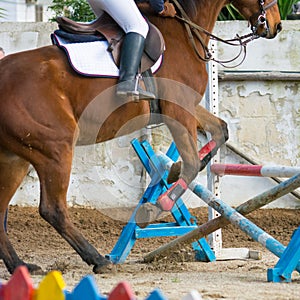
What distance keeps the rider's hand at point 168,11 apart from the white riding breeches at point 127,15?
224 millimetres

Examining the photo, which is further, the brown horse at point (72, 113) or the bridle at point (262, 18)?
the bridle at point (262, 18)

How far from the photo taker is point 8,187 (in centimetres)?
598

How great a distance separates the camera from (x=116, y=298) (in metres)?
2.75

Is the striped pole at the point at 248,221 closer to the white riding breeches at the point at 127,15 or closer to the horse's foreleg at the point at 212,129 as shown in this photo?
the horse's foreleg at the point at 212,129

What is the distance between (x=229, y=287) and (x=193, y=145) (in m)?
1.26

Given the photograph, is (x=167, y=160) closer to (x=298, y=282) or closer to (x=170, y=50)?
(x=170, y=50)

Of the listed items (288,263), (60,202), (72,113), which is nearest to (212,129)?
(72,113)

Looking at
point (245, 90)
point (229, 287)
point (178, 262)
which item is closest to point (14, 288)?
point (229, 287)

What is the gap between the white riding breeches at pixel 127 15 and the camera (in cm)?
567

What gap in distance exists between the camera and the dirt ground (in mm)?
4793

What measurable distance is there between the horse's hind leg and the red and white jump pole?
1.44 m

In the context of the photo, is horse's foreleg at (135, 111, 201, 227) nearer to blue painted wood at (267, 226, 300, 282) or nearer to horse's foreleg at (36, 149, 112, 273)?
horse's foreleg at (36, 149, 112, 273)

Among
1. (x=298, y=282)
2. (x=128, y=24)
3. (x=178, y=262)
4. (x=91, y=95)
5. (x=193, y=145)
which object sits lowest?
(x=178, y=262)

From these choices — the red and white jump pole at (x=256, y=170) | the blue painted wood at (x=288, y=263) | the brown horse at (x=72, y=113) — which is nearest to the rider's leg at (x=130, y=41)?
the brown horse at (x=72, y=113)
